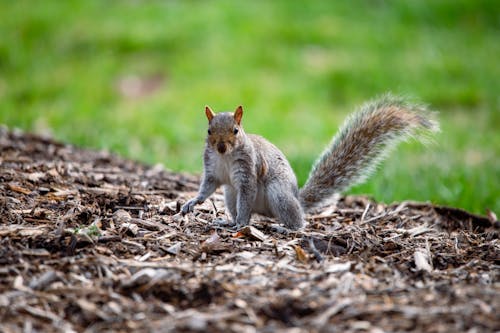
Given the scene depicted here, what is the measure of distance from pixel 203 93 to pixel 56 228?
6625 millimetres

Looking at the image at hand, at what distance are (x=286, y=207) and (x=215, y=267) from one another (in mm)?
1056

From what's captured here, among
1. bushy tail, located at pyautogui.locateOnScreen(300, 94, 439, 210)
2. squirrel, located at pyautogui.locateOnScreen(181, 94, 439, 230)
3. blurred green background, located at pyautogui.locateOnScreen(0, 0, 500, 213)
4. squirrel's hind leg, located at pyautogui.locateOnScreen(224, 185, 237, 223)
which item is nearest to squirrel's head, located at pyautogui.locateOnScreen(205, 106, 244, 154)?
squirrel, located at pyautogui.locateOnScreen(181, 94, 439, 230)

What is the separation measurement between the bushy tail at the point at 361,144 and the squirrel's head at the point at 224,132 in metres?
Answer: 0.71

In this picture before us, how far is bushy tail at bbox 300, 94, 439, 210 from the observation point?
4195mm

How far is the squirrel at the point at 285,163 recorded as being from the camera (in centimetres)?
399

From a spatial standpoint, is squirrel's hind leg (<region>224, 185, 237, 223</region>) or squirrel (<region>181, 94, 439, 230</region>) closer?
squirrel (<region>181, 94, 439, 230</region>)

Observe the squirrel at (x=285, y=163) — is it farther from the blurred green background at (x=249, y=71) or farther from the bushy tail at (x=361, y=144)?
the blurred green background at (x=249, y=71)

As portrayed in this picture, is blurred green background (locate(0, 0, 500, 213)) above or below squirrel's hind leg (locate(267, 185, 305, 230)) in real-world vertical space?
above

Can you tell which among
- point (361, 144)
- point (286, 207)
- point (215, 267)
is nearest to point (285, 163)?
point (286, 207)

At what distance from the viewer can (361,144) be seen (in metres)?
4.30

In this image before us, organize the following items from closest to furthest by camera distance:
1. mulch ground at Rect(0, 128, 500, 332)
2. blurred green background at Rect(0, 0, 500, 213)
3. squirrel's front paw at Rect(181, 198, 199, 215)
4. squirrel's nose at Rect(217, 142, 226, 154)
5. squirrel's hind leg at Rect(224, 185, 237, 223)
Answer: mulch ground at Rect(0, 128, 500, 332) < squirrel's nose at Rect(217, 142, 226, 154) < squirrel's front paw at Rect(181, 198, 199, 215) < squirrel's hind leg at Rect(224, 185, 237, 223) < blurred green background at Rect(0, 0, 500, 213)

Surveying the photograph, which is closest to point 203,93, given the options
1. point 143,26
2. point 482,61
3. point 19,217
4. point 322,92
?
point 322,92

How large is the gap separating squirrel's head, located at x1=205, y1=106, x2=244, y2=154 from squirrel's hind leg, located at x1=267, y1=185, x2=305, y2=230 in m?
0.42

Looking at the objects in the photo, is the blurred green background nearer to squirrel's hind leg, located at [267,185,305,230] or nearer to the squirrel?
the squirrel
